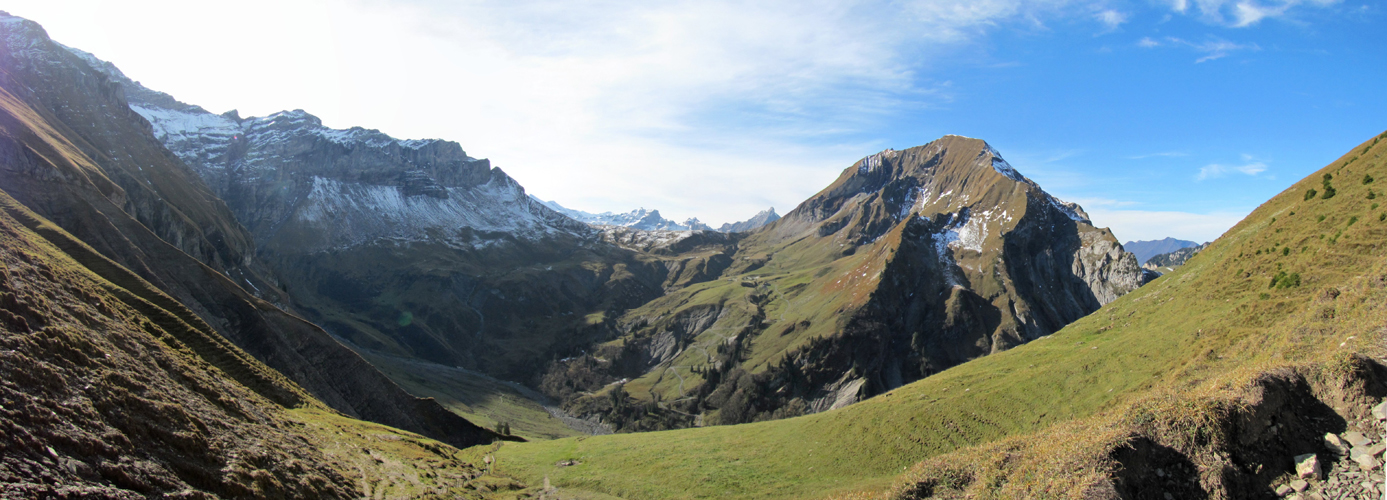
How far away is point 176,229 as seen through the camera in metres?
161

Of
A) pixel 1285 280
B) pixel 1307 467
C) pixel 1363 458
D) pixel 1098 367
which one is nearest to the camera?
pixel 1363 458

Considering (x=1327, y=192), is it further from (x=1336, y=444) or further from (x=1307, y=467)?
(x=1307, y=467)

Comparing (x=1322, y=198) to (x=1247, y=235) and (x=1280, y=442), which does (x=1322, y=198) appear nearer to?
(x=1247, y=235)

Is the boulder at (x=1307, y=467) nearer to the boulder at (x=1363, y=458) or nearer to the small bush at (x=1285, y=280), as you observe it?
the boulder at (x=1363, y=458)

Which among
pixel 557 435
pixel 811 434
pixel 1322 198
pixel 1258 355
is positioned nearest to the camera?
pixel 1258 355

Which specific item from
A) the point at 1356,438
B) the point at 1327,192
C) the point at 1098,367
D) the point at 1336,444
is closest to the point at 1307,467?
the point at 1336,444

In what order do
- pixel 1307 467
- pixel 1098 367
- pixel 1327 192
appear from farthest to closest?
pixel 1098 367 → pixel 1327 192 → pixel 1307 467

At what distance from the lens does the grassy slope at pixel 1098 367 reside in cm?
3575

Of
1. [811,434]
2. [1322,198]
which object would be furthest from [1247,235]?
[811,434]

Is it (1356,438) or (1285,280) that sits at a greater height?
(1285,280)

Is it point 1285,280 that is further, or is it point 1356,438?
point 1285,280

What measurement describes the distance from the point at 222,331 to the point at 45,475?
83.9m

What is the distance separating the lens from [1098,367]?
52469 millimetres

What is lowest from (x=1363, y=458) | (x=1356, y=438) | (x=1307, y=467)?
(x=1307, y=467)
